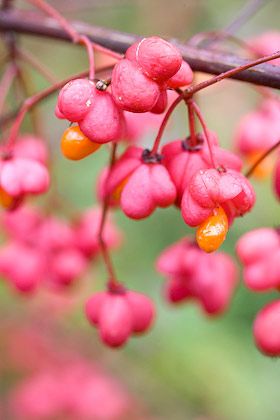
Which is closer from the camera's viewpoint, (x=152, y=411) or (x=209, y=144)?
(x=209, y=144)

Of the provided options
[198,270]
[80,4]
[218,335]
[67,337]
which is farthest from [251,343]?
[80,4]

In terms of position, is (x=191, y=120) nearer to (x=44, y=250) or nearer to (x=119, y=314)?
(x=119, y=314)

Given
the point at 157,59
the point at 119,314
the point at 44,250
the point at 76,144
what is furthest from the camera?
the point at 44,250

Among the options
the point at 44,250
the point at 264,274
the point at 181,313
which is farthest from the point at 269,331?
the point at 181,313

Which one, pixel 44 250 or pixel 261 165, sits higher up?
pixel 261 165

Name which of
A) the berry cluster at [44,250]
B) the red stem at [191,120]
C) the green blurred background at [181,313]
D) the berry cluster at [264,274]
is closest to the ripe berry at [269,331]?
the berry cluster at [264,274]

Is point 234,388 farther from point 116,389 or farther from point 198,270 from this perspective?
point 198,270

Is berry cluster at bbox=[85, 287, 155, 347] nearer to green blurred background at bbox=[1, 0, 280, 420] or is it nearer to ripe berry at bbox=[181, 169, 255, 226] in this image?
ripe berry at bbox=[181, 169, 255, 226]

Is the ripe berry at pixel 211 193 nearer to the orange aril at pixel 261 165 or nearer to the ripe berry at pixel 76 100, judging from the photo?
the ripe berry at pixel 76 100
